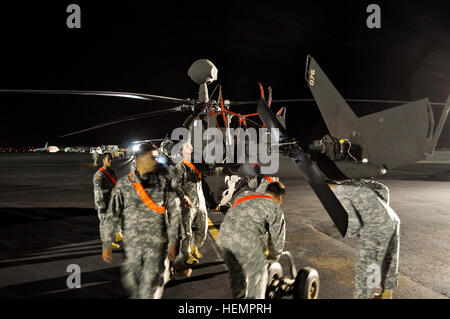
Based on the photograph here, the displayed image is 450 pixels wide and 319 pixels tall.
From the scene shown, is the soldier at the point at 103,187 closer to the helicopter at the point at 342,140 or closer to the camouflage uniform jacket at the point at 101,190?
the camouflage uniform jacket at the point at 101,190

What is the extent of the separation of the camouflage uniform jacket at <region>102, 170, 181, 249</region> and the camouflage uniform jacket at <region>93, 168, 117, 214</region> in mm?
2546

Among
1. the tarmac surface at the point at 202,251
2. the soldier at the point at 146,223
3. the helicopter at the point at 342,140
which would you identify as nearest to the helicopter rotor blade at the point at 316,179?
the helicopter at the point at 342,140

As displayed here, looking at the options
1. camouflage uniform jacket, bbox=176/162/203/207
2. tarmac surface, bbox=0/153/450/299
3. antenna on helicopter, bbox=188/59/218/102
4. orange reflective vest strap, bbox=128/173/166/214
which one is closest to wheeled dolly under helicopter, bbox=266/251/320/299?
tarmac surface, bbox=0/153/450/299

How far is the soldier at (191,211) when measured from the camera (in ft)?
15.0

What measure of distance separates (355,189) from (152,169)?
2.33 meters

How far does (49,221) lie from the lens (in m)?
7.60

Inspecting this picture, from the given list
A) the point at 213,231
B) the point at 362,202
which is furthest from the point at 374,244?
the point at 213,231

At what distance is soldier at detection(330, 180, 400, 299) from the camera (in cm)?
317

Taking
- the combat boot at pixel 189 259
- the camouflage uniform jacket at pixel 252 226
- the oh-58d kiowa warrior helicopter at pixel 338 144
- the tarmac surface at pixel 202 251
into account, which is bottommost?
the tarmac surface at pixel 202 251

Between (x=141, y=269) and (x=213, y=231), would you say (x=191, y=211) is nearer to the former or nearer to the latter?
(x=141, y=269)

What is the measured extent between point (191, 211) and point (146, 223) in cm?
178

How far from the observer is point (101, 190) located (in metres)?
5.50
